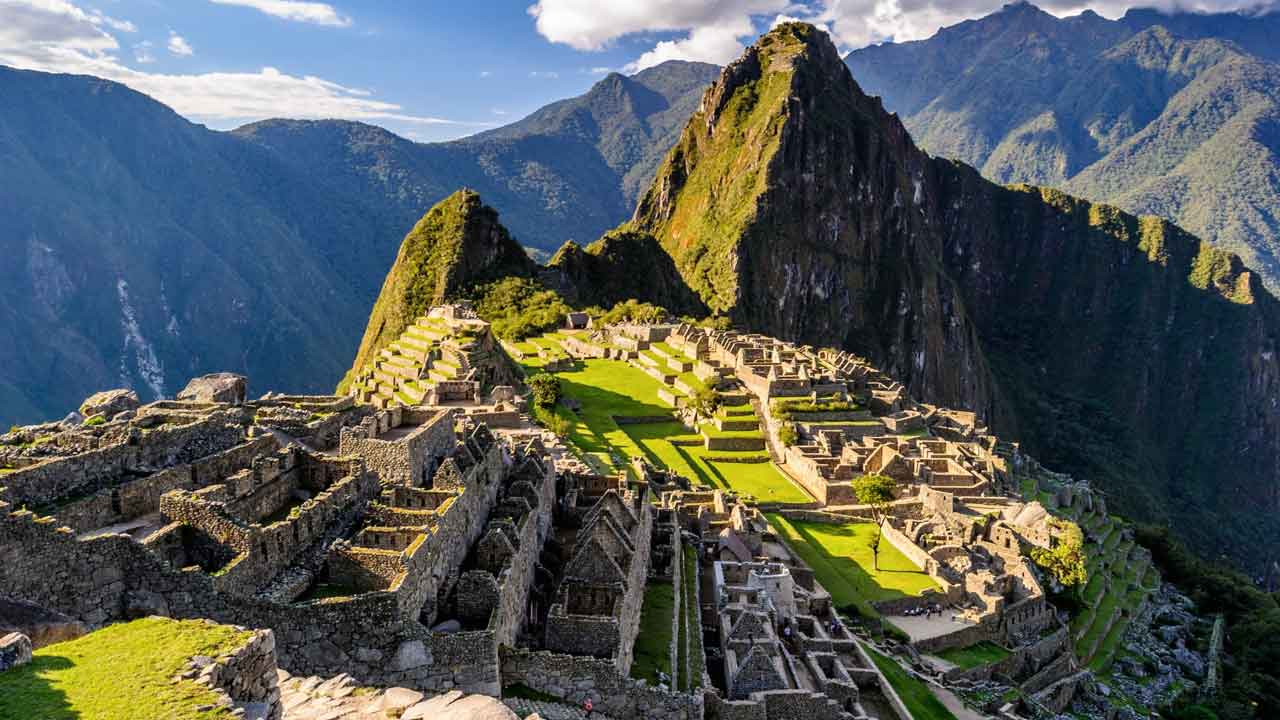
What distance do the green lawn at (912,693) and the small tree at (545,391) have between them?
80.0 ft

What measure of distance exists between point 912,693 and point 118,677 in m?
21.7

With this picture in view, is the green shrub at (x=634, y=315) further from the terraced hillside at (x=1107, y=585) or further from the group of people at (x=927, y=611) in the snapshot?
the group of people at (x=927, y=611)

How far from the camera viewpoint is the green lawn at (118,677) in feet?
25.1

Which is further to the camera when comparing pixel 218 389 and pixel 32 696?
pixel 218 389

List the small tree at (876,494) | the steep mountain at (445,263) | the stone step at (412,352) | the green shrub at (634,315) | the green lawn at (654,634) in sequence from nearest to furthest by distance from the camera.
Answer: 1. the green lawn at (654,634)
2. the small tree at (876,494)
3. the stone step at (412,352)
4. the green shrub at (634,315)
5. the steep mountain at (445,263)

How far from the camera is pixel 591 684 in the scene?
14.6 metres

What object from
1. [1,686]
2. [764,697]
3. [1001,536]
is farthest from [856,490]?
[1,686]

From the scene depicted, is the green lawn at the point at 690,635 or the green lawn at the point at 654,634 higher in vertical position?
the green lawn at the point at 654,634

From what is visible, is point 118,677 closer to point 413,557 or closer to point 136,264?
point 413,557

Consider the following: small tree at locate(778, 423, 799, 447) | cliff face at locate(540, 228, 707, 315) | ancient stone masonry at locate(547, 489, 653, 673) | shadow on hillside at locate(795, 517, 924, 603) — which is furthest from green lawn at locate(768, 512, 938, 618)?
cliff face at locate(540, 228, 707, 315)

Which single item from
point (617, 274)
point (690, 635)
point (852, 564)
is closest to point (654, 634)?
point (690, 635)

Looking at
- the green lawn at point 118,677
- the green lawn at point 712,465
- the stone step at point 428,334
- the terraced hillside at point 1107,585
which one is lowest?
the terraced hillside at point 1107,585

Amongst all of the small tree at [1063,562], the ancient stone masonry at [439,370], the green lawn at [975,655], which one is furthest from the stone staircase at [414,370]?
the small tree at [1063,562]

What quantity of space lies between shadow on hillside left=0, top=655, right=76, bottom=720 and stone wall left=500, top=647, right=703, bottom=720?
696cm
